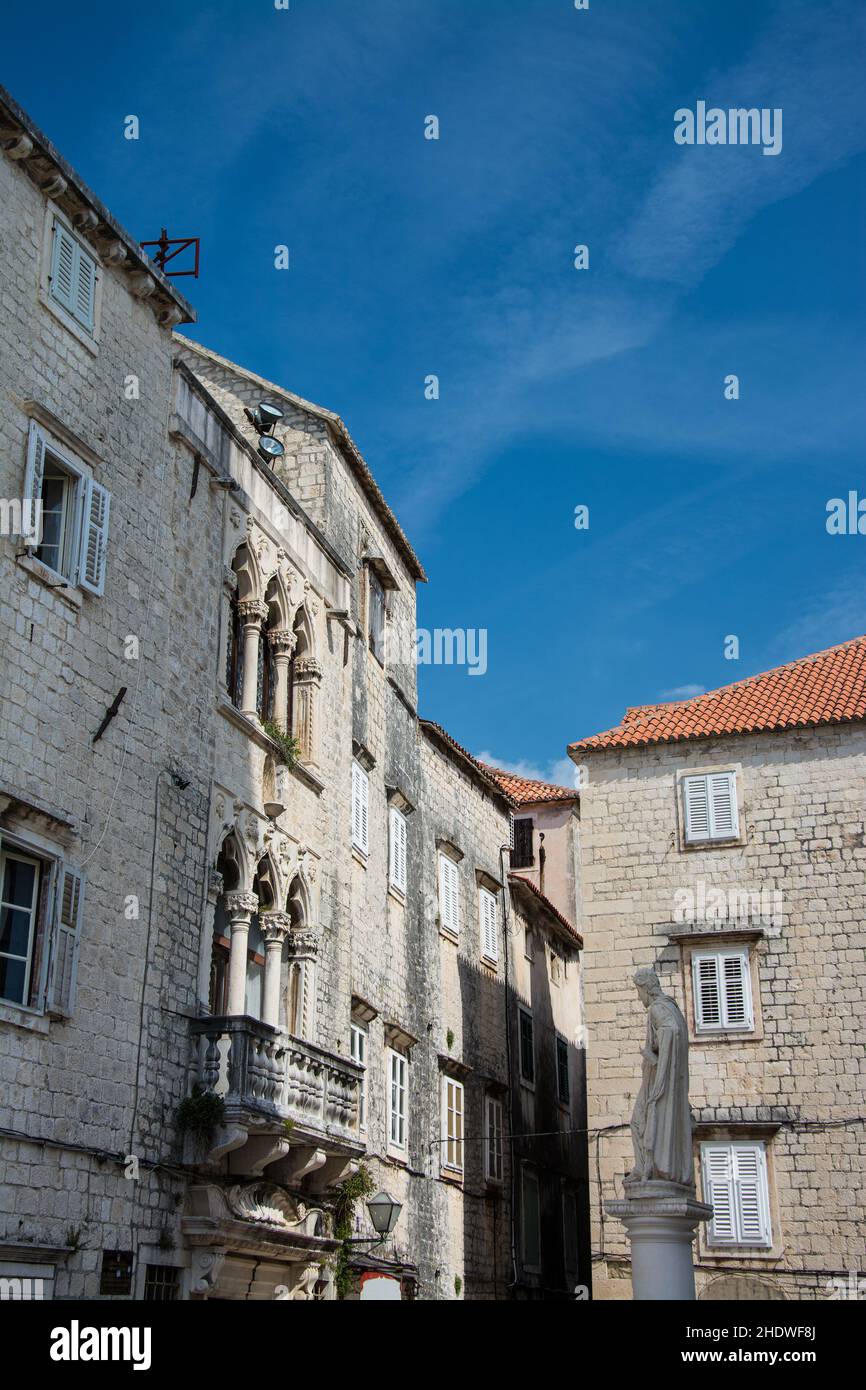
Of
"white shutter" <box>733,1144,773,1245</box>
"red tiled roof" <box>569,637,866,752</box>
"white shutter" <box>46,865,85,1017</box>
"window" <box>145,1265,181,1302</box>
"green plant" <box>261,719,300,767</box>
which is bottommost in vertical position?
"window" <box>145,1265,181,1302</box>

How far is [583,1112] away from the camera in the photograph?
4188cm

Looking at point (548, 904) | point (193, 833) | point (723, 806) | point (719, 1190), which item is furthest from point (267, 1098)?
point (548, 904)

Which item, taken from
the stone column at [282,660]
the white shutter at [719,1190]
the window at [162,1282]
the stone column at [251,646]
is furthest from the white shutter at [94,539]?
the white shutter at [719,1190]

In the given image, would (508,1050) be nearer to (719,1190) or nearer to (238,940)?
(719,1190)

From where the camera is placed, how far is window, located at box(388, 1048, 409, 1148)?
85.9 feet

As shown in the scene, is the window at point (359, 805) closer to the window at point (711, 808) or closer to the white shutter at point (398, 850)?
the white shutter at point (398, 850)

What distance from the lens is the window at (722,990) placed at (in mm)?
27969

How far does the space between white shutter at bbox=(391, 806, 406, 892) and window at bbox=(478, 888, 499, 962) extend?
17.7 ft

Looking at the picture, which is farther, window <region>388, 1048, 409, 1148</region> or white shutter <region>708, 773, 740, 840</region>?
white shutter <region>708, 773, 740, 840</region>

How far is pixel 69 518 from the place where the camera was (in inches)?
678

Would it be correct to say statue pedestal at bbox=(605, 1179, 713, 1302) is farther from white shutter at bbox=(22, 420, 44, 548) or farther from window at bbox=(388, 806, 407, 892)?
window at bbox=(388, 806, 407, 892)

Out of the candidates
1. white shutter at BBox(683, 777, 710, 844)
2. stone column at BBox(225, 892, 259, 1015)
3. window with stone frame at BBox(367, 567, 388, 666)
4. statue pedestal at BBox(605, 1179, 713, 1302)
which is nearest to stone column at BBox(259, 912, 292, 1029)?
stone column at BBox(225, 892, 259, 1015)

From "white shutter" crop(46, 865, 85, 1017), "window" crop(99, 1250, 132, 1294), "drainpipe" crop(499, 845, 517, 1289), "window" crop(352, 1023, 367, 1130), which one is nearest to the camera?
"white shutter" crop(46, 865, 85, 1017)
